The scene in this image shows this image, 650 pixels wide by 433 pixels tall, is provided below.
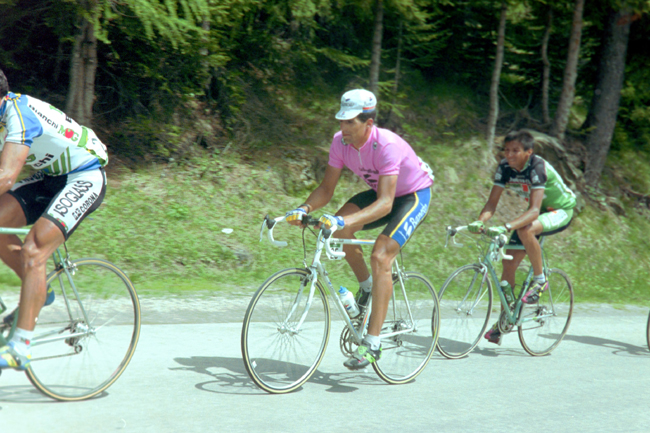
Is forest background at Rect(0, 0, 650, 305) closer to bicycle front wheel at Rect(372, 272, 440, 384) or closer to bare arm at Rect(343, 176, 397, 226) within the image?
bicycle front wheel at Rect(372, 272, 440, 384)

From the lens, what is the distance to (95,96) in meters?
12.0

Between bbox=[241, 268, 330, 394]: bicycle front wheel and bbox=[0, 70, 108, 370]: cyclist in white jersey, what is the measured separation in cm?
133

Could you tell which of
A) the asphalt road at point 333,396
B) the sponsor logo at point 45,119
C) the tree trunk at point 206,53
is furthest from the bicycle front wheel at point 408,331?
the tree trunk at point 206,53

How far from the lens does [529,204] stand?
6.55 metres

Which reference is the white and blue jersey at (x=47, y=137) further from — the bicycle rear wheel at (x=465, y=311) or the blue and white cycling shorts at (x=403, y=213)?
the bicycle rear wheel at (x=465, y=311)

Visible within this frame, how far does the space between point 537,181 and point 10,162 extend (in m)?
4.84

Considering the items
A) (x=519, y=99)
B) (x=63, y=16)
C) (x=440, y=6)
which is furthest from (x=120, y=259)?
(x=519, y=99)

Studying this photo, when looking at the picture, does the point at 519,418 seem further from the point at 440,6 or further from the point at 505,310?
the point at 440,6

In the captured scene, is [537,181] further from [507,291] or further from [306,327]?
[306,327]

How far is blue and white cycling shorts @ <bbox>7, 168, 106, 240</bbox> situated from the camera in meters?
4.02

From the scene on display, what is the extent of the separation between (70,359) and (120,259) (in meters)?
4.63

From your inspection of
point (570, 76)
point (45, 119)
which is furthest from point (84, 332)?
point (570, 76)

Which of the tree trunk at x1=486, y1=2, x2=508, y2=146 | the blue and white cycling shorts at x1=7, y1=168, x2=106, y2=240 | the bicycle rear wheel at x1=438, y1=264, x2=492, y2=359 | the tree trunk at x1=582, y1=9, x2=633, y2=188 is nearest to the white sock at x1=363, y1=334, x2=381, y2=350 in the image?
the bicycle rear wheel at x1=438, y1=264, x2=492, y2=359

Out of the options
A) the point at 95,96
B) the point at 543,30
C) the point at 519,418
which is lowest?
the point at 519,418
